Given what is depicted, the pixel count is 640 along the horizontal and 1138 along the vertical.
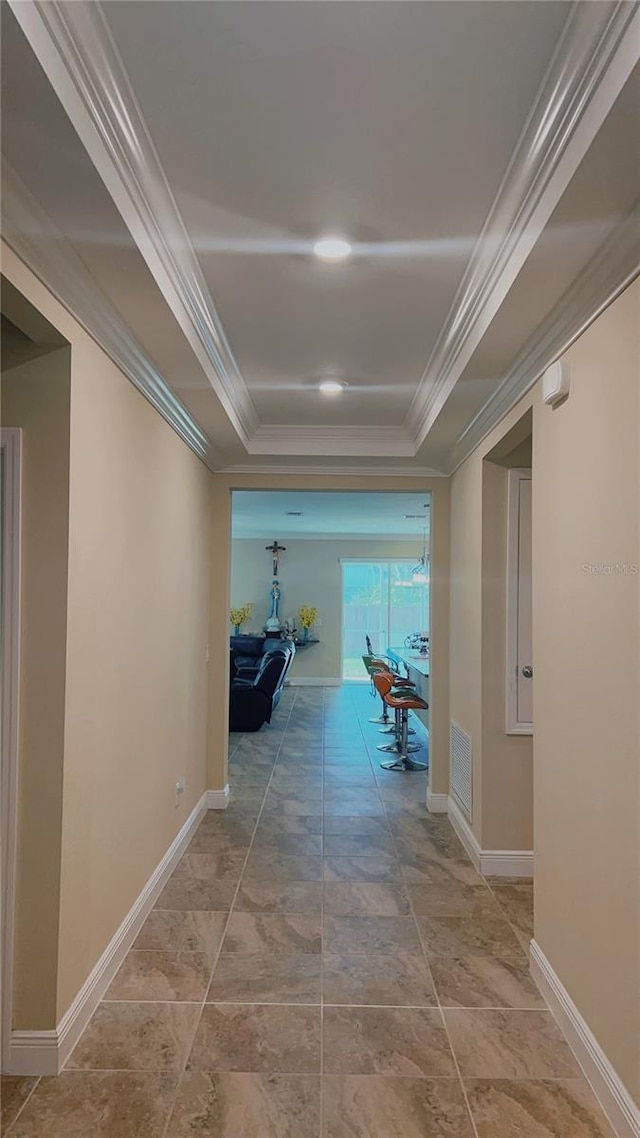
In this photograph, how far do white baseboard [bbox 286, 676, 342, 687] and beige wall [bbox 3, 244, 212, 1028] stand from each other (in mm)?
7068

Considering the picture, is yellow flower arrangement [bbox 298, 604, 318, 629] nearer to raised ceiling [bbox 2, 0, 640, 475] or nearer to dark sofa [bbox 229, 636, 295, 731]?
dark sofa [bbox 229, 636, 295, 731]

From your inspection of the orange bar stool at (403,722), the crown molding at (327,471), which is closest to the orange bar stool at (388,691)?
the orange bar stool at (403,722)

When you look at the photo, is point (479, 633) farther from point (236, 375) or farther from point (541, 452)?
point (236, 375)

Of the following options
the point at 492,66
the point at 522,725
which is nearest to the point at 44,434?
the point at 492,66

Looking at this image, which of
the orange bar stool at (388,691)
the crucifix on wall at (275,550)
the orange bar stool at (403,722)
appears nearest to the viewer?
the orange bar stool at (403,722)

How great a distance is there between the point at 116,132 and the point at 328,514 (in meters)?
7.08

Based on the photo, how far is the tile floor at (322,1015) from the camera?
1812mm

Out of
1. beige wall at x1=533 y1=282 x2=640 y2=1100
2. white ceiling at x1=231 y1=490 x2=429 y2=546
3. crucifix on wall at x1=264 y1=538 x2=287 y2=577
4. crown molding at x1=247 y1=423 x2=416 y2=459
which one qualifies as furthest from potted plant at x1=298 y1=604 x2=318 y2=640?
beige wall at x1=533 y1=282 x2=640 y2=1100

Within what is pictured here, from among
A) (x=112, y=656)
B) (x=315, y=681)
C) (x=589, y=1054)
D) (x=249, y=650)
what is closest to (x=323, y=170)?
(x=112, y=656)

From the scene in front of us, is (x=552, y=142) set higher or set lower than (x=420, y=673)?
higher

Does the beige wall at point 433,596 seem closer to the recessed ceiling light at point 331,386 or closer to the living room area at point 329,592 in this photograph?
the recessed ceiling light at point 331,386

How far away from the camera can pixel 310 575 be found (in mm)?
10891

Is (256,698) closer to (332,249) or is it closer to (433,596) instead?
(433,596)

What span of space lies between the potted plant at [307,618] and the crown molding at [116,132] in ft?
27.8
